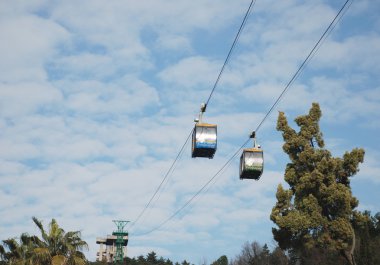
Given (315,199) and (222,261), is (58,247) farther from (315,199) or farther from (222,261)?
(222,261)

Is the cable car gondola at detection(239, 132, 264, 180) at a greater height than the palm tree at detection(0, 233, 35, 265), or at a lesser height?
greater

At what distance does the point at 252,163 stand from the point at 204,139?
3.55 meters

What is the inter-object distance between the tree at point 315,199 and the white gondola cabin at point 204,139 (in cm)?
981

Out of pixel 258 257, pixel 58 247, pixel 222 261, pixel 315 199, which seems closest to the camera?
pixel 58 247

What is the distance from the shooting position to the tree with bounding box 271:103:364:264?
3425 cm

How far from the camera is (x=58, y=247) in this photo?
2764cm

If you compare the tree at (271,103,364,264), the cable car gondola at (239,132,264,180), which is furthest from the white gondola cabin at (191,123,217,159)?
the tree at (271,103,364,264)

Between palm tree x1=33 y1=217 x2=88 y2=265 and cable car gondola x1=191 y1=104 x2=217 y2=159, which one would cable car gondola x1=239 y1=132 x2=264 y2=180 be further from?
palm tree x1=33 y1=217 x2=88 y2=265

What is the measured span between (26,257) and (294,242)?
19.0 metres

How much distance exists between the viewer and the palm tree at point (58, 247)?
86.3ft

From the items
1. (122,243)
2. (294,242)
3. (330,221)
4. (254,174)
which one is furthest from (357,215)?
(122,243)

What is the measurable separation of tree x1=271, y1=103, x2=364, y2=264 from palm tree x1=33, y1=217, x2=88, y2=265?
14747 mm

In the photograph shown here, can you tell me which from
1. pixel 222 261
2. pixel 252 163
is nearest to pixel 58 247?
pixel 252 163

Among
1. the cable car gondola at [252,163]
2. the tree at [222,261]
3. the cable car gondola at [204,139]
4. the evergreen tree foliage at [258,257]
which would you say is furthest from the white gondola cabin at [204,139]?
the tree at [222,261]
